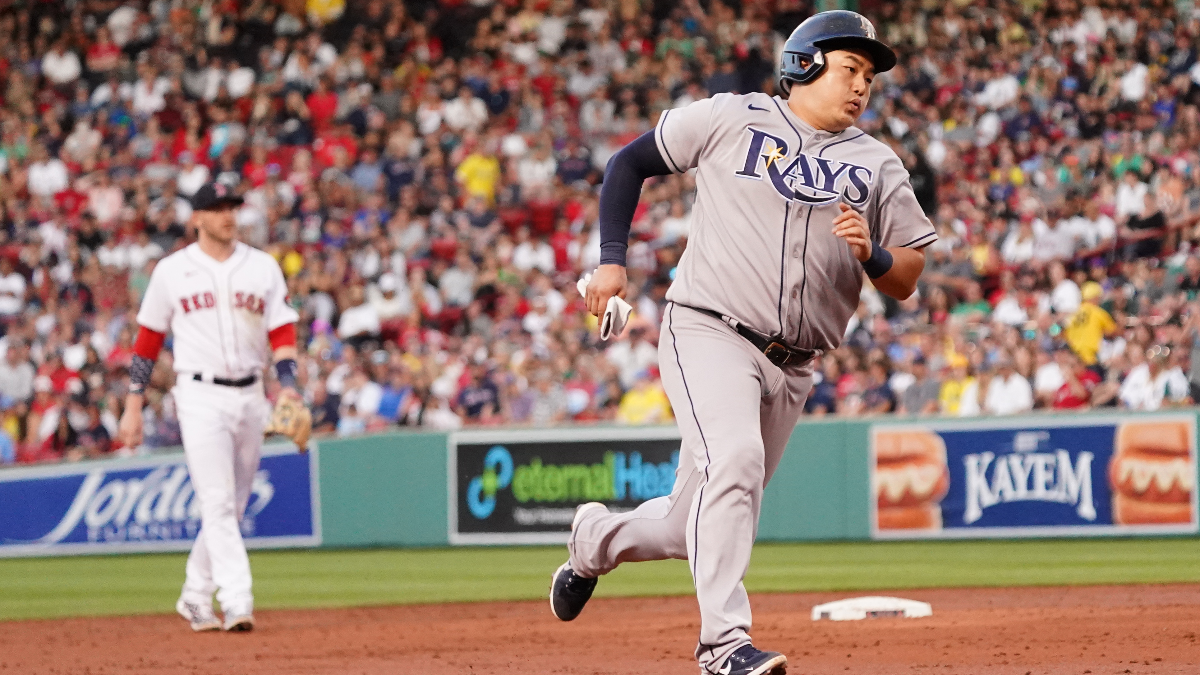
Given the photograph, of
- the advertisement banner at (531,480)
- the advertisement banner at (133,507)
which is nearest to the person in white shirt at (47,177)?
the advertisement banner at (133,507)

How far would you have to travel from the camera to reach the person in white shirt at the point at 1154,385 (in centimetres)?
1298

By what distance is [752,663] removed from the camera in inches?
170

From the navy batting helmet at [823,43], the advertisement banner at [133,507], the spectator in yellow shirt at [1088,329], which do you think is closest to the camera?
the navy batting helmet at [823,43]

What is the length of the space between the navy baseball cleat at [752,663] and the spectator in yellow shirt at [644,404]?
401 inches

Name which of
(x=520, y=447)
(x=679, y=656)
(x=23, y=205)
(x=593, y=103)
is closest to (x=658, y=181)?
(x=593, y=103)

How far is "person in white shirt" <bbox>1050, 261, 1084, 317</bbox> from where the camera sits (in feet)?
49.0

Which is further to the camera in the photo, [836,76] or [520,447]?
[520,447]

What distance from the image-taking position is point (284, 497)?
44.6 feet

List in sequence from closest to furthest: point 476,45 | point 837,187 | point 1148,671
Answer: point 837,187
point 1148,671
point 476,45

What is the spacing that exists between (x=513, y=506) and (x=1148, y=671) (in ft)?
28.9

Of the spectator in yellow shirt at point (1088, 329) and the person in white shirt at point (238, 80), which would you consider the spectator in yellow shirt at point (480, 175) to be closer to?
the person in white shirt at point (238, 80)

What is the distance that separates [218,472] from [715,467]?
11.8 feet

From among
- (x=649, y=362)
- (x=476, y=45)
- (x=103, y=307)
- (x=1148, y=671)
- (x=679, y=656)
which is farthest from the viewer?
(x=476, y=45)

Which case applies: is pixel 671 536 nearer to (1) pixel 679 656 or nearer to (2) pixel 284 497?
(1) pixel 679 656
